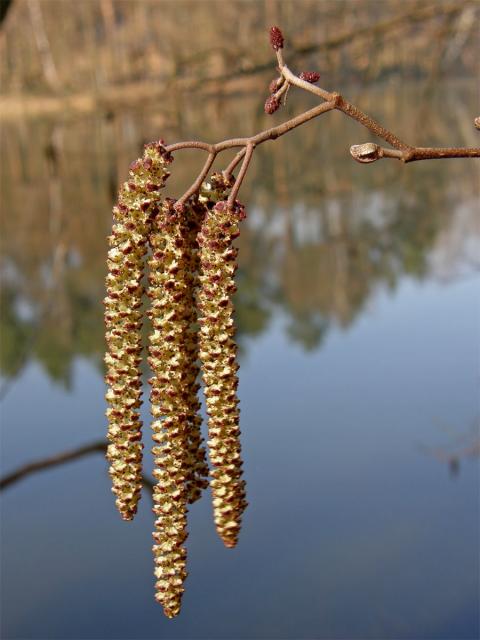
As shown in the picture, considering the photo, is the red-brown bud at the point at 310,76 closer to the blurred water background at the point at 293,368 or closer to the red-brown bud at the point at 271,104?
the red-brown bud at the point at 271,104

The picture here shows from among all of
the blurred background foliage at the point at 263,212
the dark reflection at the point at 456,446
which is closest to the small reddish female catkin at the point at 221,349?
the dark reflection at the point at 456,446

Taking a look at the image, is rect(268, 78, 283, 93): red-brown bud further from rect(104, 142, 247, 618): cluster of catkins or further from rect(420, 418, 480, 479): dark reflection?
rect(420, 418, 480, 479): dark reflection

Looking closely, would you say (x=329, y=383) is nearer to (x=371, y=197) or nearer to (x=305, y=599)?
(x=305, y=599)

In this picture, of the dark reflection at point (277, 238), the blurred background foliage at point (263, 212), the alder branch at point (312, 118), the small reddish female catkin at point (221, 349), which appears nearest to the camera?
the alder branch at point (312, 118)

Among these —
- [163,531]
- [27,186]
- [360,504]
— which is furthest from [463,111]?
[163,531]

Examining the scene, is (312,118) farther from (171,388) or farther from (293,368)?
(293,368)
